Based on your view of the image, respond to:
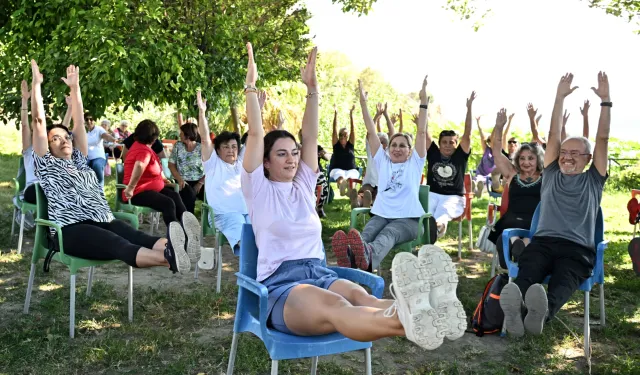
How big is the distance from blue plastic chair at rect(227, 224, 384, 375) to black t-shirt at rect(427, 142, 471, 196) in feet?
12.1

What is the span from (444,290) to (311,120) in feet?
4.71

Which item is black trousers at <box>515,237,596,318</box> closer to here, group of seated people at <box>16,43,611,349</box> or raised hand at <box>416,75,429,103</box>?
group of seated people at <box>16,43,611,349</box>

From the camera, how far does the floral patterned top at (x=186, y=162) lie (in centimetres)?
766

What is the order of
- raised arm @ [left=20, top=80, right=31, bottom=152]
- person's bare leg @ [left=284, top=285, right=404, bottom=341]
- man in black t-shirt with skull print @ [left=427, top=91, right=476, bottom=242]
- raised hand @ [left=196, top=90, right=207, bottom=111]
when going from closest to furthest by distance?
person's bare leg @ [left=284, top=285, right=404, bottom=341]
raised hand @ [left=196, top=90, right=207, bottom=111]
raised arm @ [left=20, top=80, right=31, bottom=152]
man in black t-shirt with skull print @ [left=427, top=91, right=476, bottom=242]

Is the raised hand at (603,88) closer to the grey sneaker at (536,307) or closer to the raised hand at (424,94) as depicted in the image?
the grey sneaker at (536,307)

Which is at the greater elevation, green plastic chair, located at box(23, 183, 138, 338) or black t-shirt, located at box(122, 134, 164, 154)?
black t-shirt, located at box(122, 134, 164, 154)

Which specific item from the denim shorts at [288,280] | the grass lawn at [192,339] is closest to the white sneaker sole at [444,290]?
the denim shorts at [288,280]

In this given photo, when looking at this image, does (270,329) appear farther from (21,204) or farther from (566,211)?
(21,204)

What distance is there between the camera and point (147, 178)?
21.8ft

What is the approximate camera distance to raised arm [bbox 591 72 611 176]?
4.01 metres

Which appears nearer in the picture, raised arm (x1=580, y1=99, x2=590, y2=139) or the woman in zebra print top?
the woman in zebra print top

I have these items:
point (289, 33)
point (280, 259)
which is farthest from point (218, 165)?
point (289, 33)

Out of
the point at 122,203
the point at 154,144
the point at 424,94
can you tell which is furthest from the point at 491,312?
the point at 154,144

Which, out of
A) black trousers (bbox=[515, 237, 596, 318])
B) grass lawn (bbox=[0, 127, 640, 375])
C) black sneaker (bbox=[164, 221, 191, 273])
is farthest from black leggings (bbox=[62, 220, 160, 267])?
black trousers (bbox=[515, 237, 596, 318])
